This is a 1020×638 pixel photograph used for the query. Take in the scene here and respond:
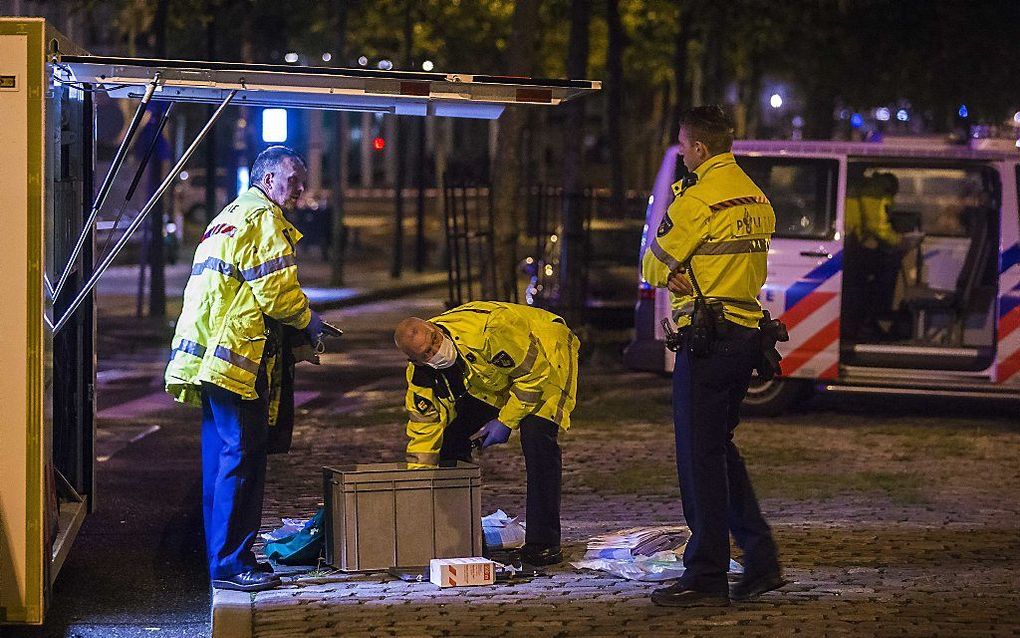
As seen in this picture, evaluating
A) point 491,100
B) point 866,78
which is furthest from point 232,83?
point 866,78

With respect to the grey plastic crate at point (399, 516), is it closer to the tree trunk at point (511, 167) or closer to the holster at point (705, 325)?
the holster at point (705, 325)

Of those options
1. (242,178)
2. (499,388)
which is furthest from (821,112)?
(499,388)

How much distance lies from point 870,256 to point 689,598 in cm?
694

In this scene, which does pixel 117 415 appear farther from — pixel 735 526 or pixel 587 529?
pixel 735 526

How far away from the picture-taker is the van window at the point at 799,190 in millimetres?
12000

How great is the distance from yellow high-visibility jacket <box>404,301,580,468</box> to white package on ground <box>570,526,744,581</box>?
67 centimetres

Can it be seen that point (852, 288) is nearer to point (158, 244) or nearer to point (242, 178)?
point (158, 244)

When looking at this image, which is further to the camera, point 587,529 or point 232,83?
point 587,529

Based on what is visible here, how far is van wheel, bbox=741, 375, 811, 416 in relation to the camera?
12.6 m

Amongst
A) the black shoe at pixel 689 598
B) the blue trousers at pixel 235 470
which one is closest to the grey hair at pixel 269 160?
the blue trousers at pixel 235 470

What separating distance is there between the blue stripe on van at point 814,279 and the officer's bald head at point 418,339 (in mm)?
5626

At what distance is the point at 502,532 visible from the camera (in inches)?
308

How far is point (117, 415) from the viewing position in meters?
13.0

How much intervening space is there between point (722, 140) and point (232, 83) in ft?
6.73
